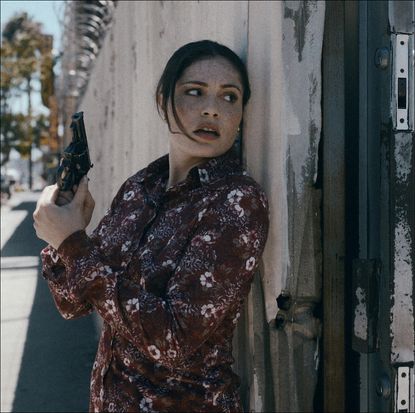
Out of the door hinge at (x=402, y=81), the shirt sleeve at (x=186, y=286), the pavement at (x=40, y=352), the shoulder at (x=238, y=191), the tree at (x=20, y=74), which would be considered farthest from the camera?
the tree at (x=20, y=74)

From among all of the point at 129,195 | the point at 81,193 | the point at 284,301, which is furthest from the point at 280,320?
the point at 81,193

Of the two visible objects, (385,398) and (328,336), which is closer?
(385,398)

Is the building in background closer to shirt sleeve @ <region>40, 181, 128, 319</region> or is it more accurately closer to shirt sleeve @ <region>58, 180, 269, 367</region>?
shirt sleeve @ <region>58, 180, 269, 367</region>

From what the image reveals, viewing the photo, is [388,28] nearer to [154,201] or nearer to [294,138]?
[294,138]

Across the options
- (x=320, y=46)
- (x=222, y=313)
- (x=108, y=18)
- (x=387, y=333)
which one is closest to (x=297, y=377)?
(x=387, y=333)

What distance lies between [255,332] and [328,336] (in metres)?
0.22

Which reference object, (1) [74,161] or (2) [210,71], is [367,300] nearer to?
(2) [210,71]

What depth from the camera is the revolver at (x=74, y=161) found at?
5.98 feet

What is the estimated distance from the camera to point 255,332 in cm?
205

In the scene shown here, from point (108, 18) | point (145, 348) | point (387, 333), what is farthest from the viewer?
point (108, 18)

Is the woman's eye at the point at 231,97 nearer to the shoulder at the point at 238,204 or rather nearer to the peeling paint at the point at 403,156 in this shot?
the shoulder at the point at 238,204

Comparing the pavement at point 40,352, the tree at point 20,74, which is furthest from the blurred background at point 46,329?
the tree at point 20,74

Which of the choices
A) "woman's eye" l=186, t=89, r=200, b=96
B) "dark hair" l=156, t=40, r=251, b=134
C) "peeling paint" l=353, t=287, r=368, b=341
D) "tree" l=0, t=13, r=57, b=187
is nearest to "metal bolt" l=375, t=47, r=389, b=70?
"dark hair" l=156, t=40, r=251, b=134

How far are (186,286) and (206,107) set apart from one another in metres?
0.53
